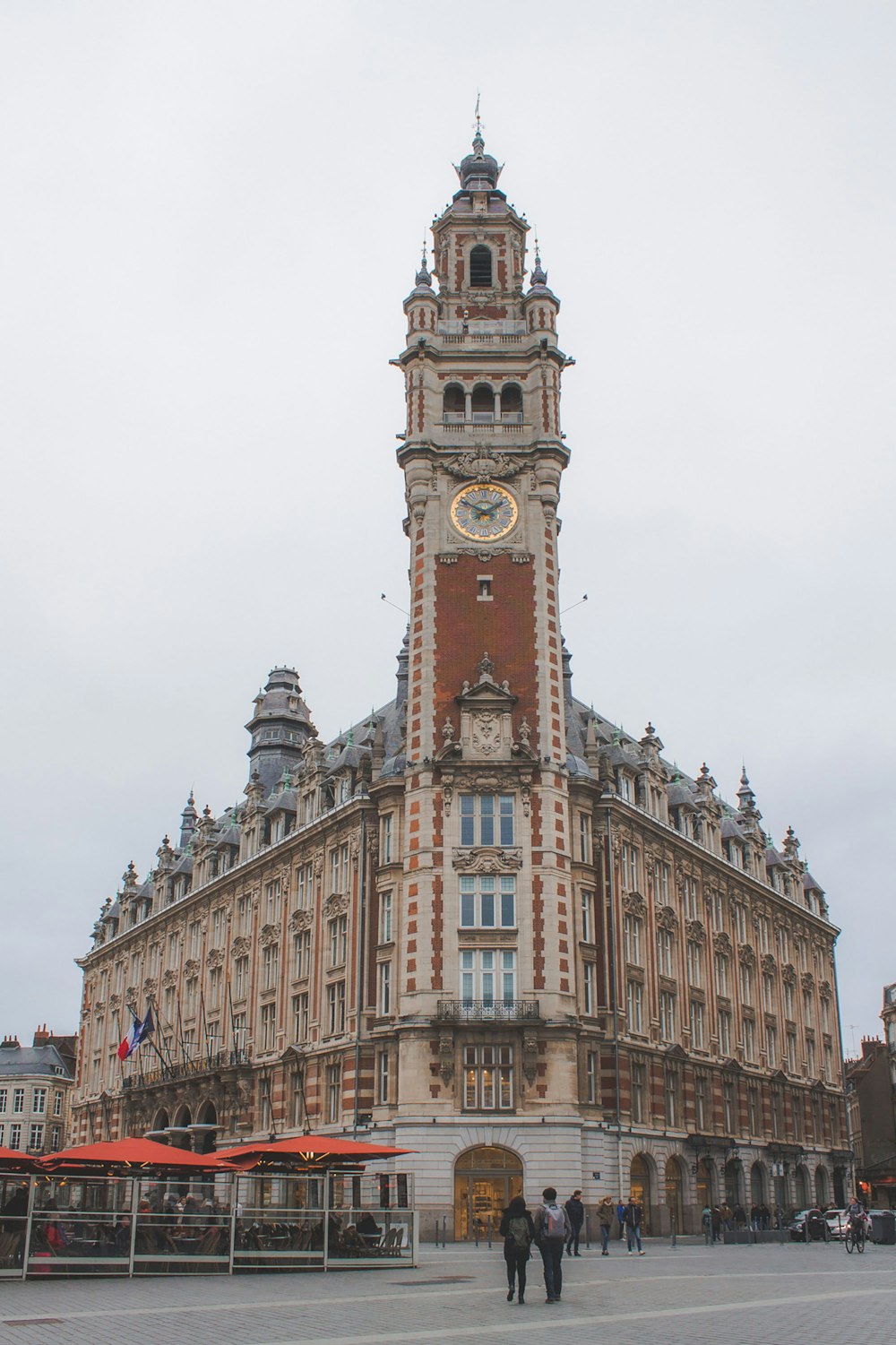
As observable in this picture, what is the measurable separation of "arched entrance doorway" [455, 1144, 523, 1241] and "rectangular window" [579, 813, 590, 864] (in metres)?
15.5

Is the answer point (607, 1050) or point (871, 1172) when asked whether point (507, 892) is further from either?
point (871, 1172)

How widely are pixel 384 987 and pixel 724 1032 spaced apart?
84.6 ft

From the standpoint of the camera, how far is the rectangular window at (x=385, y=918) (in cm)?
6594

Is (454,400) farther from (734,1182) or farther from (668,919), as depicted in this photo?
(734,1182)

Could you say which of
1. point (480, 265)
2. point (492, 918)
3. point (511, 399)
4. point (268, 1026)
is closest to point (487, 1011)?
point (492, 918)

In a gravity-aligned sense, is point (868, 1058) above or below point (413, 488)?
below

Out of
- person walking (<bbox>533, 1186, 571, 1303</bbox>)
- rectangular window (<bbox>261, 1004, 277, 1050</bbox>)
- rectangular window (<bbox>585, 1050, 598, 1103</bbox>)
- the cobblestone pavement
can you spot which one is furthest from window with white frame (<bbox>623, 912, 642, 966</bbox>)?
person walking (<bbox>533, 1186, 571, 1303</bbox>)

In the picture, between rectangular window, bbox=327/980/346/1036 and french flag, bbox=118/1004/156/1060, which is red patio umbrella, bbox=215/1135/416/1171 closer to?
rectangular window, bbox=327/980/346/1036

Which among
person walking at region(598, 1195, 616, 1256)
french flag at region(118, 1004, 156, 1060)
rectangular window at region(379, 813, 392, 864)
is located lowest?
person walking at region(598, 1195, 616, 1256)

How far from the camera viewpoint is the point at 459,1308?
85.1 ft

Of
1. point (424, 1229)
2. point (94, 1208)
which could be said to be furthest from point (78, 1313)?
point (424, 1229)

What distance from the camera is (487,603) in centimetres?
7038

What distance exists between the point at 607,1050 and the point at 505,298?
43.7 meters

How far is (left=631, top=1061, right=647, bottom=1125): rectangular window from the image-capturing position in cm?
6750
